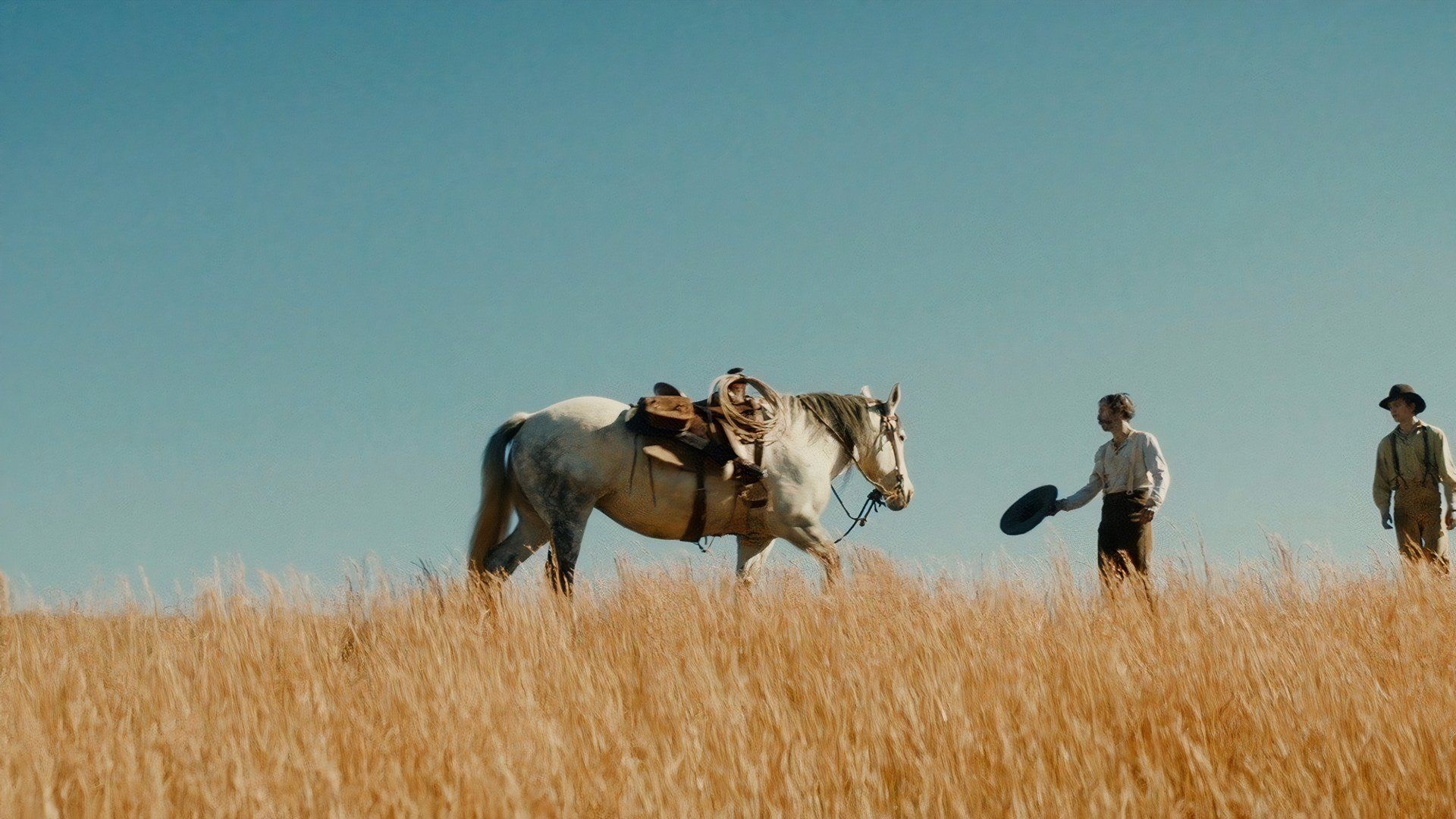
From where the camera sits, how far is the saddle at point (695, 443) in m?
8.56

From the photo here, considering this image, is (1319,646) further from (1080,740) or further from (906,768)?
(906,768)

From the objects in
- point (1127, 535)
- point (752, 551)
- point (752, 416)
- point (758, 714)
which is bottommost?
point (758, 714)

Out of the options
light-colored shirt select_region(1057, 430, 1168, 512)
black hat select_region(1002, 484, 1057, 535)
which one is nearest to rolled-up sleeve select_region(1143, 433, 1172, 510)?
light-colored shirt select_region(1057, 430, 1168, 512)

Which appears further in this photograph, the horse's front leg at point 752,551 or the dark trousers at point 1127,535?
the horse's front leg at point 752,551

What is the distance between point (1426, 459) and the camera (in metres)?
9.45

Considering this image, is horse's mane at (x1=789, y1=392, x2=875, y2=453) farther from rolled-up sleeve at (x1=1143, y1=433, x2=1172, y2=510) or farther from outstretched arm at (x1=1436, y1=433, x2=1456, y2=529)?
outstretched arm at (x1=1436, y1=433, x2=1456, y2=529)

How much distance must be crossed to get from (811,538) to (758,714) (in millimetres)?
4792

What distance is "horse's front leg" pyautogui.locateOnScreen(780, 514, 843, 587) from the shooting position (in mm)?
8898

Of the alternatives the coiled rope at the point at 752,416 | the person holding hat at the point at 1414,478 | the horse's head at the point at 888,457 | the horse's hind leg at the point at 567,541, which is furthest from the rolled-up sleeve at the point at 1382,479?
the horse's hind leg at the point at 567,541

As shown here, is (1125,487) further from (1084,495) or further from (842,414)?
(842,414)

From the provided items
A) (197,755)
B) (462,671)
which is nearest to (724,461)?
(462,671)

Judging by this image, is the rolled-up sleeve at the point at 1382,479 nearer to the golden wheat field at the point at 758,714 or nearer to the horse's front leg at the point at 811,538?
the golden wheat field at the point at 758,714

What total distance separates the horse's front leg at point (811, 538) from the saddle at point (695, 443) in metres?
0.32

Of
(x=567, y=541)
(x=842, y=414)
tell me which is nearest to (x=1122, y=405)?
(x=842, y=414)
